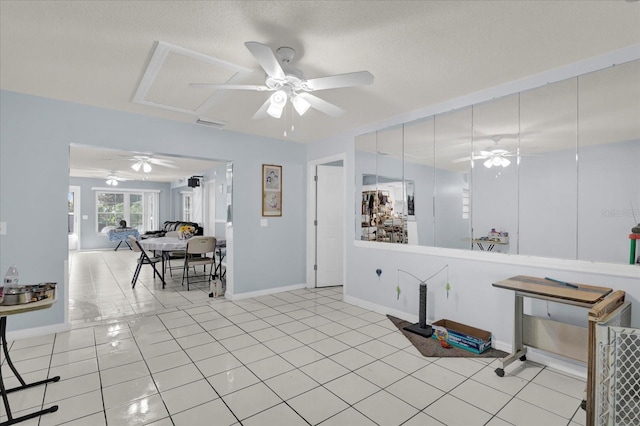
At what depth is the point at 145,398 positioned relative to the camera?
2.16m

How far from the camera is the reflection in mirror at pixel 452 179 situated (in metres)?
3.20

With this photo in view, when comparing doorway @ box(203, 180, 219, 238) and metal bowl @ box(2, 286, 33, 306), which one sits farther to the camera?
doorway @ box(203, 180, 219, 238)

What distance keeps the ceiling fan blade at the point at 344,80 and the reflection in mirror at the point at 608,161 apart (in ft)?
5.91

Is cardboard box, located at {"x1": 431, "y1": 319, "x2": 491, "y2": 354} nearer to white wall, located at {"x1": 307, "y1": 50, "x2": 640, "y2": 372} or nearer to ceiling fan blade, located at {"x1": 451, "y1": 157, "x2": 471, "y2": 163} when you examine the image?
white wall, located at {"x1": 307, "y1": 50, "x2": 640, "y2": 372}

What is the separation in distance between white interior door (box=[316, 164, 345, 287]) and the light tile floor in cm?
153

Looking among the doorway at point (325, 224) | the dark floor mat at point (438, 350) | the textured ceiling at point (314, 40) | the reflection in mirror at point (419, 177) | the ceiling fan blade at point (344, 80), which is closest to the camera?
the textured ceiling at point (314, 40)

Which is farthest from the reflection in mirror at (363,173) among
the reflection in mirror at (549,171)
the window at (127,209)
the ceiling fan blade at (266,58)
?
the window at (127,209)

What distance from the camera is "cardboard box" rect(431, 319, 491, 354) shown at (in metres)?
2.85

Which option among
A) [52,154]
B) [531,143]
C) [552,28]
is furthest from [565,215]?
[52,154]

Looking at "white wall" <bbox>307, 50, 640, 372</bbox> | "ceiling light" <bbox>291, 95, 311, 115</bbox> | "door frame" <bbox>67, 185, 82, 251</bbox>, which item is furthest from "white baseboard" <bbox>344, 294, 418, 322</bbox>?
"door frame" <bbox>67, 185, 82, 251</bbox>

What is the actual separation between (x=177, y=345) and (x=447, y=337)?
256cm

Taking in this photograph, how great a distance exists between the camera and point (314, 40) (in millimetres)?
2148

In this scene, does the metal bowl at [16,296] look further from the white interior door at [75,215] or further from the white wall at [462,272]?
the white interior door at [75,215]

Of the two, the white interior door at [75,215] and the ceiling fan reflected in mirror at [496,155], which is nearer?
the ceiling fan reflected in mirror at [496,155]
